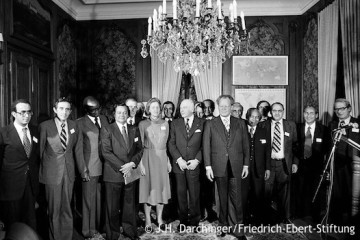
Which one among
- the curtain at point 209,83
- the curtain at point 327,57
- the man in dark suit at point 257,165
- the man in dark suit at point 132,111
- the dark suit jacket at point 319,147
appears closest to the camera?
the man in dark suit at point 257,165

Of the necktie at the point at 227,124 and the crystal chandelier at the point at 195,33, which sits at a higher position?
the crystal chandelier at the point at 195,33

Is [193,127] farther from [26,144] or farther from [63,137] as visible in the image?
[26,144]

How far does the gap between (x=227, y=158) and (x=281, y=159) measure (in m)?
0.96

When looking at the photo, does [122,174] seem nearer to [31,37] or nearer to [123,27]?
[31,37]

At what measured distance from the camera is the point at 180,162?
3922 mm

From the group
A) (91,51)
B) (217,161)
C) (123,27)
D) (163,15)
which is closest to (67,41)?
(91,51)

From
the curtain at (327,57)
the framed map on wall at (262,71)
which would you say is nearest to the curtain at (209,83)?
the framed map on wall at (262,71)

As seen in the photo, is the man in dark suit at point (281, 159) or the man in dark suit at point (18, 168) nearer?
the man in dark suit at point (18, 168)

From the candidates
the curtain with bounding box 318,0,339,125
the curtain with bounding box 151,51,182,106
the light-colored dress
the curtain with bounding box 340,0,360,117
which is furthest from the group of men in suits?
the curtain with bounding box 151,51,182,106

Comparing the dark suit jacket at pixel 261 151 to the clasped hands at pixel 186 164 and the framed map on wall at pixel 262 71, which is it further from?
the framed map on wall at pixel 262 71

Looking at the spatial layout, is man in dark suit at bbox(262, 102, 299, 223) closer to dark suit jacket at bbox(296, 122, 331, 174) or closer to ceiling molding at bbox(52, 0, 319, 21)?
dark suit jacket at bbox(296, 122, 331, 174)

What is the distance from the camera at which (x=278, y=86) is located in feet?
21.3

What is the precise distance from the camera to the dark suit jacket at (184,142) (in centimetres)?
401

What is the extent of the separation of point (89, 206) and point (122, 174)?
625 mm
